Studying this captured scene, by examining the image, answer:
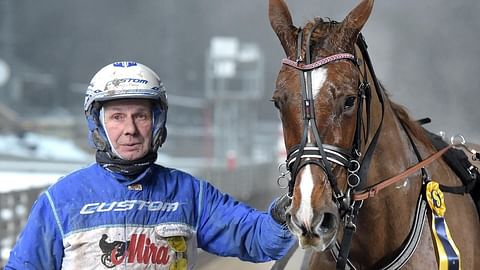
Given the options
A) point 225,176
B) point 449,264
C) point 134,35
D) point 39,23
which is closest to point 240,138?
point 225,176

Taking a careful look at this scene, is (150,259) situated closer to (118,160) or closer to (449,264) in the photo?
(118,160)

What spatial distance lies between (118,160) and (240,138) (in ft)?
52.1

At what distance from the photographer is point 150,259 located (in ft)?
6.70

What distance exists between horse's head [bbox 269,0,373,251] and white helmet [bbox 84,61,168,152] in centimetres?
34

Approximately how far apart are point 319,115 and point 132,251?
61cm

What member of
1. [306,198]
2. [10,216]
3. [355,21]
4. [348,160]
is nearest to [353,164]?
[348,160]

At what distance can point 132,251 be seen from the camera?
6.64ft

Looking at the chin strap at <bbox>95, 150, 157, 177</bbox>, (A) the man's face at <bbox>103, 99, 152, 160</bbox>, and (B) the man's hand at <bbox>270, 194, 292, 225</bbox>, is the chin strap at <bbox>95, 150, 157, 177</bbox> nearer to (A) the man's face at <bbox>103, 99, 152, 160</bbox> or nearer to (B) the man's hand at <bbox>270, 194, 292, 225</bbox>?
(A) the man's face at <bbox>103, 99, 152, 160</bbox>

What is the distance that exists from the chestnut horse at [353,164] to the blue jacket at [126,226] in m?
0.17

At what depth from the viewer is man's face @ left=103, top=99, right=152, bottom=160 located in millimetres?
2068

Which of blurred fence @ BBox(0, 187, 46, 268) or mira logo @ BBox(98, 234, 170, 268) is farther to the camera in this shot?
blurred fence @ BBox(0, 187, 46, 268)

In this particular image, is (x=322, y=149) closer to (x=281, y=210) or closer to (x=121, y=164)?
(x=281, y=210)

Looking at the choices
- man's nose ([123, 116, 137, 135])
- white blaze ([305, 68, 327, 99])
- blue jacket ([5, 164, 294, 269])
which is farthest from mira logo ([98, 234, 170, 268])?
white blaze ([305, 68, 327, 99])

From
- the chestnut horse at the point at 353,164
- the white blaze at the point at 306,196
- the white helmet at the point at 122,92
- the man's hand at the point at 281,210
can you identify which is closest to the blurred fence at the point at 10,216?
the chestnut horse at the point at 353,164
